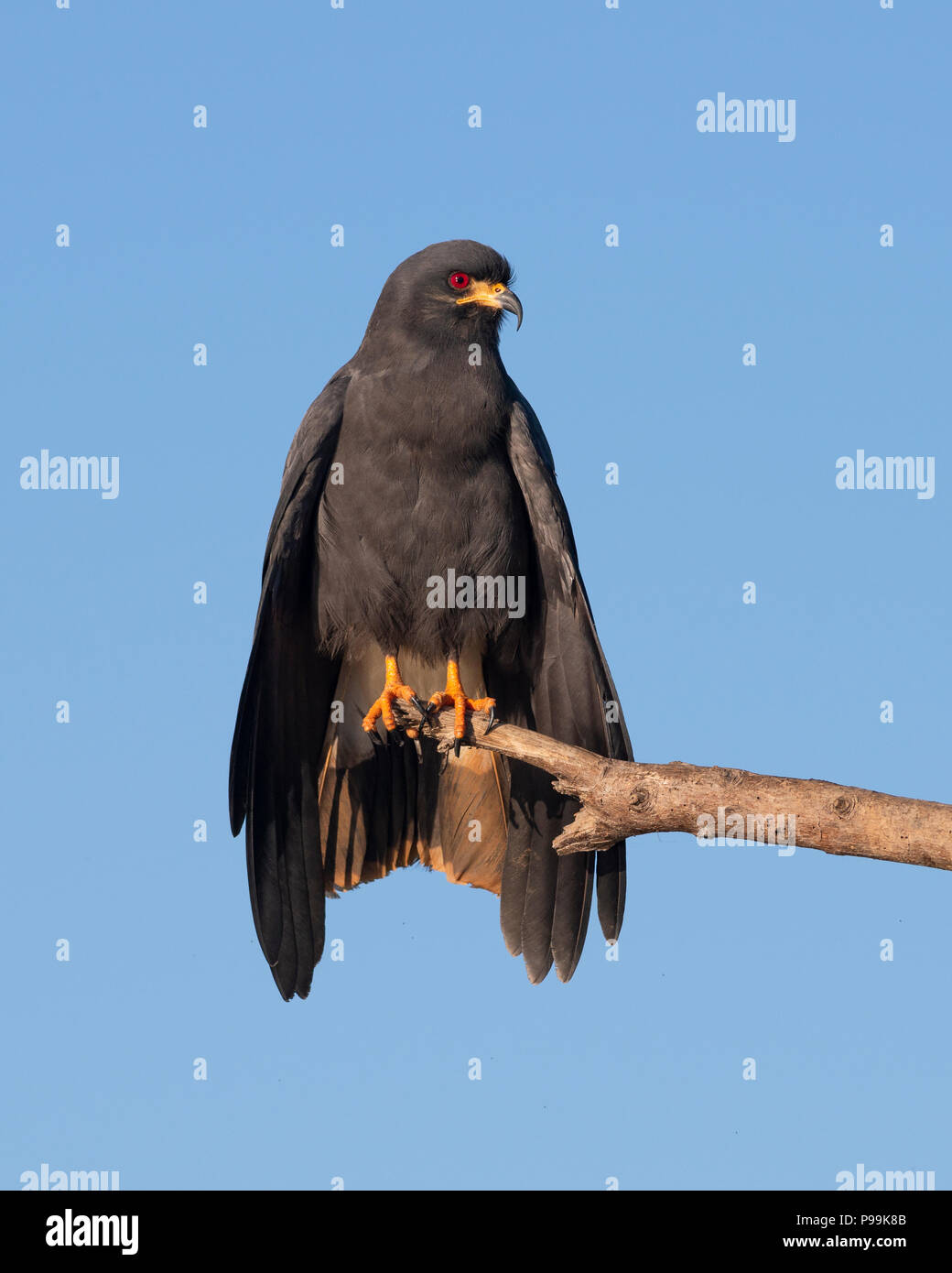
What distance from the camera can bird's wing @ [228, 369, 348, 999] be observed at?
863cm

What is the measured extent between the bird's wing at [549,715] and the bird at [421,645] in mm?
13

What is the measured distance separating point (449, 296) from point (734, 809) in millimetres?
3639

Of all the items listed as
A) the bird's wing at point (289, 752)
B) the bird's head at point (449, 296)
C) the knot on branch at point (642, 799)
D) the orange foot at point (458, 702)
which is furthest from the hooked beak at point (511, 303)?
the knot on branch at point (642, 799)

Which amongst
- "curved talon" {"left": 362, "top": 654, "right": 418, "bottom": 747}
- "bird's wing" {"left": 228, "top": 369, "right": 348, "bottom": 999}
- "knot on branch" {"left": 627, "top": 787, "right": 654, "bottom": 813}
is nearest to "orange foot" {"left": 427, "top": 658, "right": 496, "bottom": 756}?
"curved talon" {"left": 362, "top": 654, "right": 418, "bottom": 747}

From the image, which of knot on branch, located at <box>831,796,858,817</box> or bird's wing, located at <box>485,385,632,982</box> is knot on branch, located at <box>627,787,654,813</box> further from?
bird's wing, located at <box>485,385,632,982</box>

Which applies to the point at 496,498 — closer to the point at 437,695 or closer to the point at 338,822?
the point at 437,695

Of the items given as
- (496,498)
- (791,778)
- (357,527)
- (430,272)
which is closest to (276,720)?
(357,527)

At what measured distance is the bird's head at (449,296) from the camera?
28.5 feet

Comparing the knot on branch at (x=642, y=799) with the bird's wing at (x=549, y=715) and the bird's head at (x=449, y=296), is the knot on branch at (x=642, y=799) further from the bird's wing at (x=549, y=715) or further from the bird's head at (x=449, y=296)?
the bird's head at (x=449, y=296)

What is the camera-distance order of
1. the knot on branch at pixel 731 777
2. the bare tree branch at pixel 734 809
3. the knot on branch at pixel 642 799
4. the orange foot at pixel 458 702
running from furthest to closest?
the orange foot at pixel 458 702 < the knot on branch at pixel 642 799 < the knot on branch at pixel 731 777 < the bare tree branch at pixel 734 809

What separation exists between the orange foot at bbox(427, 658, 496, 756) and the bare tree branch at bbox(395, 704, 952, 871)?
0.60m

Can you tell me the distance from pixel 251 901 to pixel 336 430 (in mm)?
2963

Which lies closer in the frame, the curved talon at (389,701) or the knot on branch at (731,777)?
the knot on branch at (731,777)

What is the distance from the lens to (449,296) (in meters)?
8.69
